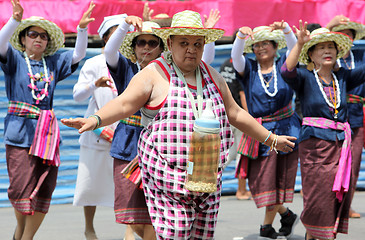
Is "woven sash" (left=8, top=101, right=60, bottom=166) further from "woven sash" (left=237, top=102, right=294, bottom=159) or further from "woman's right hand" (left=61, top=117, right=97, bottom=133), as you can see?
"woman's right hand" (left=61, top=117, right=97, bottom=133)

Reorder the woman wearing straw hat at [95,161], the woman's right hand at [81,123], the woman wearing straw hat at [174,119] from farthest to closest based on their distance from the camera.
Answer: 1. the woman wearing straw hat at [95,161]
2. the woman wearing straw hat at [174,119]
3. the woman's right hand at [81,123]

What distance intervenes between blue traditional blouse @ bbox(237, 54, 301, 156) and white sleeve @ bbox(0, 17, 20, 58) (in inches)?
92.9

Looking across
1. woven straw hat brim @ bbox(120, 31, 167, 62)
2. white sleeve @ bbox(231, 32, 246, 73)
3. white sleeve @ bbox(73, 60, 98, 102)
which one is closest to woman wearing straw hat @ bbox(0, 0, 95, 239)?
white sleeve @ bbox(73, 60, 98, 102)

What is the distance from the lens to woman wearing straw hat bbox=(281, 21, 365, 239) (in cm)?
579

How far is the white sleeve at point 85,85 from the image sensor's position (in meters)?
6.13

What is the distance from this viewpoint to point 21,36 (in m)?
6.28

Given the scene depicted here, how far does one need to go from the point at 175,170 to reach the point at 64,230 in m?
3.67

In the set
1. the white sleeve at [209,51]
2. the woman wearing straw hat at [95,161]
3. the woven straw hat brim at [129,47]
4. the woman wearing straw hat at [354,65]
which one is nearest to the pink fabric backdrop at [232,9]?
the woman wearing straw hat at [354,65]

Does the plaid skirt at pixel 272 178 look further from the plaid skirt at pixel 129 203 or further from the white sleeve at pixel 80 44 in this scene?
the white sleeve at pixel 80 44

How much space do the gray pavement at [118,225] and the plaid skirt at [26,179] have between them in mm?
1061

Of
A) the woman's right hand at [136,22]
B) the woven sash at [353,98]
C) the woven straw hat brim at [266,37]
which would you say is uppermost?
the woven straw hat brim at [266,37]

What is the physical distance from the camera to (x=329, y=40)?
5949mm

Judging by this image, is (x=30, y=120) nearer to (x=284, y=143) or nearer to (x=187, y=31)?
(x=187, y=31)

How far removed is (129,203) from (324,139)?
1751mm
